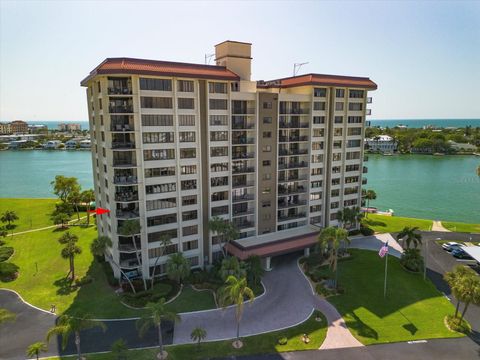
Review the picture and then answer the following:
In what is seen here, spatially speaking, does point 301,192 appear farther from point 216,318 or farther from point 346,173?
point 216,318

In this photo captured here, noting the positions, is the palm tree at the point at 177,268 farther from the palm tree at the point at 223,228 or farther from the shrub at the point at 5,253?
the shrub at the point at 5,253

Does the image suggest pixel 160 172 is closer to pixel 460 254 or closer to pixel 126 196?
pixel 126 196

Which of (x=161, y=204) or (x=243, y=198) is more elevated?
(x=161, y=204)

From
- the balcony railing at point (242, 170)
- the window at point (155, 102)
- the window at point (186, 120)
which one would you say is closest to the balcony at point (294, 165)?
the balcony railing at point (242, 170)

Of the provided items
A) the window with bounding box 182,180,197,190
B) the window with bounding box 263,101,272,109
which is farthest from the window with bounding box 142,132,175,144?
the window with bounding box 263,101,272,109

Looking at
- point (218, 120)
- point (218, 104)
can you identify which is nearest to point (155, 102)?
point (218, 104)

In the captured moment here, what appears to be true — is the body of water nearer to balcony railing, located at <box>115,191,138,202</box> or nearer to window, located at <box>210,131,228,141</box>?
window, located at <box>210,131,228,141</box>
